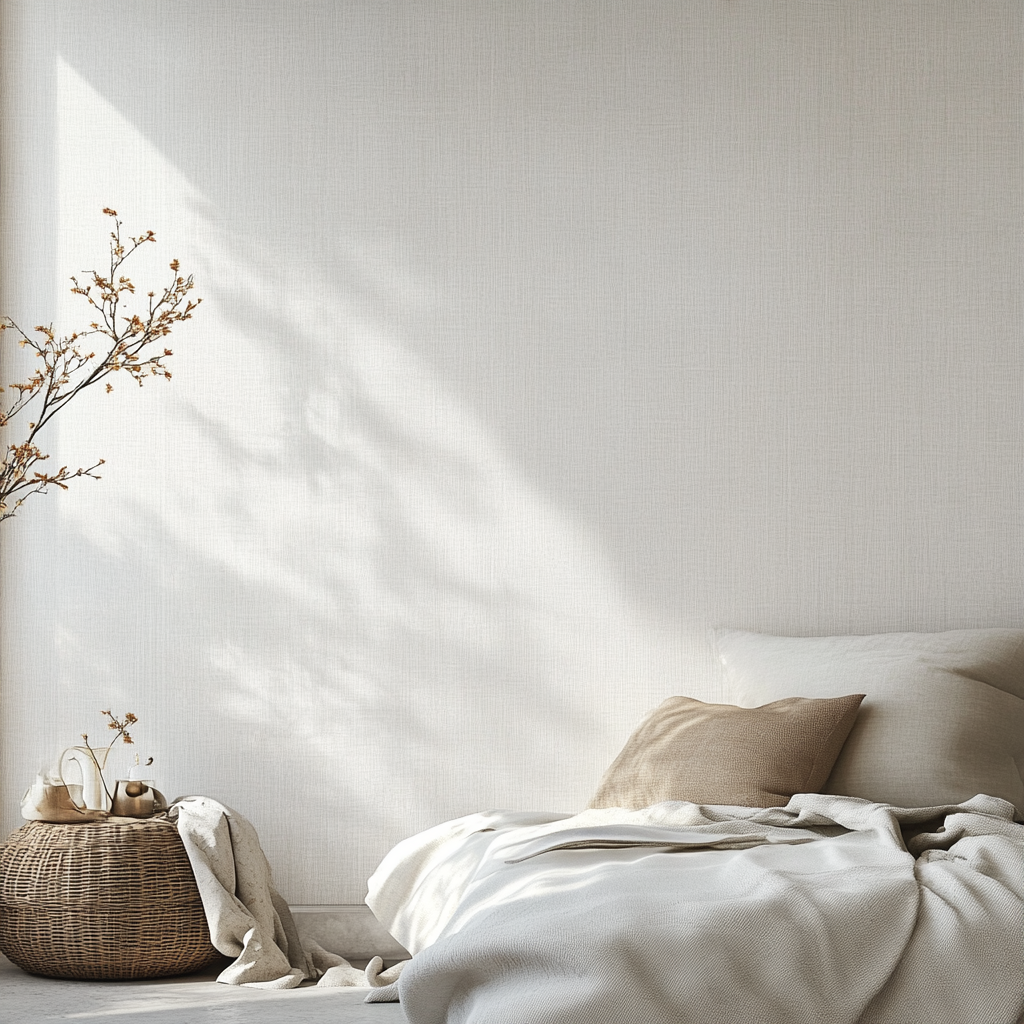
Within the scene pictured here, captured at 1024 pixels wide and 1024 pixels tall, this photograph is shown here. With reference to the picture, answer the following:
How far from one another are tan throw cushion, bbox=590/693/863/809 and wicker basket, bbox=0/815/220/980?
114 centimetres

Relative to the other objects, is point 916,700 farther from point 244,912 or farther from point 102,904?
point 102,904

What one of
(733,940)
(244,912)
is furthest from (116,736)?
(733,940)

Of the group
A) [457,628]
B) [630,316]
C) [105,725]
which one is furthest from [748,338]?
[105,725]

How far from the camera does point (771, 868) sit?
209 cm

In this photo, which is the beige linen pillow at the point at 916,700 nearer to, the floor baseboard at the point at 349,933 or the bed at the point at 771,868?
the bed at the point at 771,868

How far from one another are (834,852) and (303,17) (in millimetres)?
2895

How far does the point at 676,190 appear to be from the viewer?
142 inches

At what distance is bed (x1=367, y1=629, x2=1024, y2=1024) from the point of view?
5.66 feet

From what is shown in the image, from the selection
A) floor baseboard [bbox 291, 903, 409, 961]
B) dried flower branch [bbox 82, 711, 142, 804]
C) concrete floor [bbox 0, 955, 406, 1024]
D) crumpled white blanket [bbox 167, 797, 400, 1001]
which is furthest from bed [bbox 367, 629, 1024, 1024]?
dried flower branch [bbox 82, 711, 142, 804]

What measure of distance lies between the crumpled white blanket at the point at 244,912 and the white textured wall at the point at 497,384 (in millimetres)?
270

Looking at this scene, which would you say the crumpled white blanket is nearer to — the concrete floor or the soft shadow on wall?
the concrete floor

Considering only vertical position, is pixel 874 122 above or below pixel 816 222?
above

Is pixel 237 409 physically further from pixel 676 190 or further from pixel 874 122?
pixel 874 122

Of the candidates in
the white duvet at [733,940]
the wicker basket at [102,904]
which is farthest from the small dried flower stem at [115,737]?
the white duvet at [733,940]
